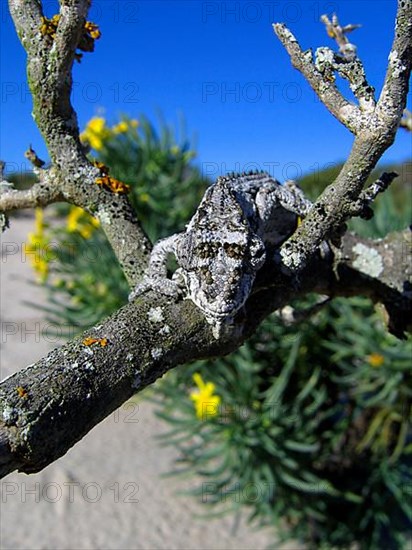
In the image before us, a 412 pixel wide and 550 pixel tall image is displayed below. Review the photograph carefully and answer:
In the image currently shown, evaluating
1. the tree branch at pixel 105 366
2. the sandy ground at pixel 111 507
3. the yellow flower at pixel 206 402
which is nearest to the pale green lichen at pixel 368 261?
the tree branch at pixel 105 366

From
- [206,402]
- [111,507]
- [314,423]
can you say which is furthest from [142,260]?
[111,507]

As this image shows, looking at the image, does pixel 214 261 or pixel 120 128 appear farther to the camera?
pixel 120 128

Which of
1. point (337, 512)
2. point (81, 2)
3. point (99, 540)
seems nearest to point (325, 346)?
point (337, 512)

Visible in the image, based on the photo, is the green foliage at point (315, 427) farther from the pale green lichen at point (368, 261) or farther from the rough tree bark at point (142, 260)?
the rough tree bark at point (142, 260)

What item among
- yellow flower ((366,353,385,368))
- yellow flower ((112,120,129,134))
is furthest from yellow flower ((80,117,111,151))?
yellow flower ((366,353,385,368))

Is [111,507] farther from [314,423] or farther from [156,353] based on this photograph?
[156,353]
